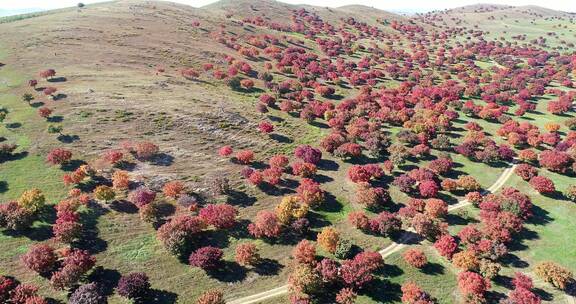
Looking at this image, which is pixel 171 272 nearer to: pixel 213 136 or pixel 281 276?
pixel 281 276

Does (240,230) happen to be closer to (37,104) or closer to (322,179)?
(322,179)

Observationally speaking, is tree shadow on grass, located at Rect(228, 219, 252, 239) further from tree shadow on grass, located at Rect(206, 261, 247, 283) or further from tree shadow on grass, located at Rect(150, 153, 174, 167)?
tree shadow on grass, located at Rect(150, 153, 174, 167)

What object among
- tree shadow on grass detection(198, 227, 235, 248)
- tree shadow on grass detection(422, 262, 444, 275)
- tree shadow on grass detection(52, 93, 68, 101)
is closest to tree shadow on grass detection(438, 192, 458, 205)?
tree shadow on grass detection(422, 262, 444, 275)

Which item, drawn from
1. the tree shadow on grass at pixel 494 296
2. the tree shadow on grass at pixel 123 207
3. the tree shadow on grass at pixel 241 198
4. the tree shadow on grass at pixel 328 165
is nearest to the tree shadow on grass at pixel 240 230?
the tree shadow on grass at pixel 241 198

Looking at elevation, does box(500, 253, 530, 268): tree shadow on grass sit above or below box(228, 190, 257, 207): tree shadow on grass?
above

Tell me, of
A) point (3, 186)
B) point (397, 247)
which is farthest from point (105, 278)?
point (397, 247)

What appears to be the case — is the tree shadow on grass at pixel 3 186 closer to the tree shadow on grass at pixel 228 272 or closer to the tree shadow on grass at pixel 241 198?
the tree shadow on grass at pixel 241 198
